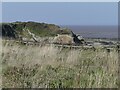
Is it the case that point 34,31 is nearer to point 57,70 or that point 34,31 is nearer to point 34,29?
point 34,29

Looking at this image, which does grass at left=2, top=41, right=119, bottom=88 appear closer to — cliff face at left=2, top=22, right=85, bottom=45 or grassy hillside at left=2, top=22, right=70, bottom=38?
cliff face at left=2, top=22, right=85, bottom=45

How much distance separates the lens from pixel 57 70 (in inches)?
329

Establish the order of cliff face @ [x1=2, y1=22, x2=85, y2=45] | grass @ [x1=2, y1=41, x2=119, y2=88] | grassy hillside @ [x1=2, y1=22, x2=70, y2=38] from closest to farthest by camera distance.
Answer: grass @ [x1=2, y1=41, x2=119, y2=88], cliff face @ [x1=2, y1=22, x2=85, y2=45], grassy hillside @ [x1=2, y1=22, x2=70, y2=38]

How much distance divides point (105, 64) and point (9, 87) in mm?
3083

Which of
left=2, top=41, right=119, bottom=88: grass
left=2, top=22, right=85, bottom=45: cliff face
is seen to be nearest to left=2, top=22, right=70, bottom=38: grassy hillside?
left=2, top=22, right=85, bottom=45: cliff face

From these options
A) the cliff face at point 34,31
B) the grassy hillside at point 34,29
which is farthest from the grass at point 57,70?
the grassy hillside at point 34,29

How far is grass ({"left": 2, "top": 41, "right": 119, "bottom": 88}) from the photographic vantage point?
283 inches

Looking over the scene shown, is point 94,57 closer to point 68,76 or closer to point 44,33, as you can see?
point 68,76

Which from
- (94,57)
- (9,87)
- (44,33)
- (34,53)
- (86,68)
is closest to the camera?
(9,87)

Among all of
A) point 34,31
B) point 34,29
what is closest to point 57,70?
point 34,31

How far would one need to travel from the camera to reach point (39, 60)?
9.56 m

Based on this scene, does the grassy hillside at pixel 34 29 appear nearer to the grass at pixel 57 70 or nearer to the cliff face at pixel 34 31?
the cliff face at pixel 34 31

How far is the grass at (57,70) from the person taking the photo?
719 centimetres

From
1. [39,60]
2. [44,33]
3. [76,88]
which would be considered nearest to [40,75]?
[76,88]
